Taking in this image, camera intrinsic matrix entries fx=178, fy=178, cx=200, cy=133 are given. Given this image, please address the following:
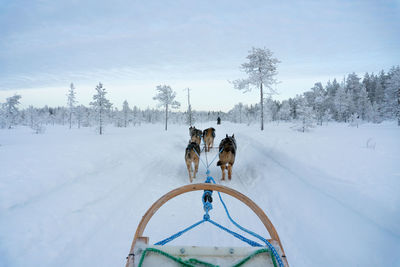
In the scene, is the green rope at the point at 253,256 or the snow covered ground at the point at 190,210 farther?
the snow covered ground at the point at 190,210

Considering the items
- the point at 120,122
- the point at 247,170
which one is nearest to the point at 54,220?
the point at 247,170

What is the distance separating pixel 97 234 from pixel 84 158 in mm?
3409

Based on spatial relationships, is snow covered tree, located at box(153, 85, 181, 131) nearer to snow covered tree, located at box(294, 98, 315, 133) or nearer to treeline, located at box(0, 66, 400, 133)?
treeline, located at box(0, 66, 400, 133)

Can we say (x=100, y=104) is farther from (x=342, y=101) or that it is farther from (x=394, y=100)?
(x=342, y=101)

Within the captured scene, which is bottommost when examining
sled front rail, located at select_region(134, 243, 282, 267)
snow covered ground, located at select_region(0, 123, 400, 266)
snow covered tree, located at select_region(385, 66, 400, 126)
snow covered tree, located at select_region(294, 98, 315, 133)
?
snow covered ground, located at select_region(0, 123, 400, 266)

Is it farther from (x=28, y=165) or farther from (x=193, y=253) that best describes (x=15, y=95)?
(x=193, y=253)

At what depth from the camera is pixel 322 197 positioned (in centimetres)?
365

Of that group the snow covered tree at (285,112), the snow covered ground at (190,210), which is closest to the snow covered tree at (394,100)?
the snow covered ground at (190,210)

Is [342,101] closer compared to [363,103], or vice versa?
[363,103]

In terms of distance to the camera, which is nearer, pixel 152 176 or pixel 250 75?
pixel 152 176

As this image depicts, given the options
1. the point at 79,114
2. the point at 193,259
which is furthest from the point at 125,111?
the point at 193,259

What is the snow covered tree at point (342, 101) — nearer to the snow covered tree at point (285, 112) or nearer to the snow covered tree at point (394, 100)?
the snow covered tree at point (394, 100)

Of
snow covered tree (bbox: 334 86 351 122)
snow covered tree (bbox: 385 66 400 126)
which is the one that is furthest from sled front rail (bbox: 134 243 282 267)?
snow covered tree (bbox: 334 86 351 122)

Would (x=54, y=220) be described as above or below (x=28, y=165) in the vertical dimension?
below
